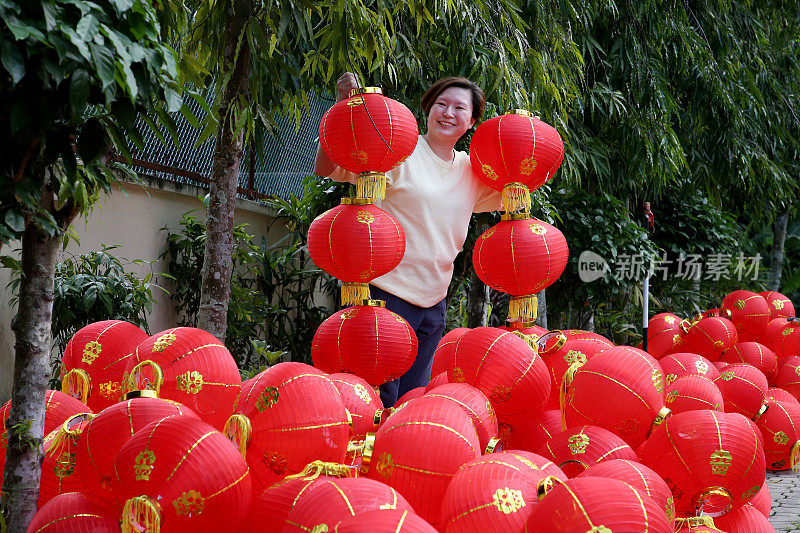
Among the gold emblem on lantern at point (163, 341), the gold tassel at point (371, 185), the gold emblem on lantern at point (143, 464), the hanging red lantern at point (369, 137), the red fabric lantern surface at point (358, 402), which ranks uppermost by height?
the hanging red lantern at point (369, 137)

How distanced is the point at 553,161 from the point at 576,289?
283cm

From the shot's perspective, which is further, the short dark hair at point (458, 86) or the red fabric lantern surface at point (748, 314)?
the red fabric lantern surface at point (748, 314)

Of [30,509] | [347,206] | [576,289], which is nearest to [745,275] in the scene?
[576,289]

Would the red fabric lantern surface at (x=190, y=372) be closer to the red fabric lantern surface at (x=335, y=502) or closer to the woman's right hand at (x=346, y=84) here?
the red fabric lantern surface at (x=335, y=502)

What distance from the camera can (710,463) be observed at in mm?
2186

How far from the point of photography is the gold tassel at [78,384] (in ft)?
7.86

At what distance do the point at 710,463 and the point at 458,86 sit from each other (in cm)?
178

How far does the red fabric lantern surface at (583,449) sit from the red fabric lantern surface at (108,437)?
1.06 meters

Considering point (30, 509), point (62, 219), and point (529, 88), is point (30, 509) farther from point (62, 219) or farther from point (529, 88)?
point (529, 88)

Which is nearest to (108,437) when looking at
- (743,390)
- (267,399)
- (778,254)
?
(267,399)

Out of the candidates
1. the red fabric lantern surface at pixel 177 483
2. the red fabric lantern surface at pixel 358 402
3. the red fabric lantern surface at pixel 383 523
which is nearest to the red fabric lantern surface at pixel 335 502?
the red fabric lantern surface at pixel 383 523

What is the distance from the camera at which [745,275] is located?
8.20m

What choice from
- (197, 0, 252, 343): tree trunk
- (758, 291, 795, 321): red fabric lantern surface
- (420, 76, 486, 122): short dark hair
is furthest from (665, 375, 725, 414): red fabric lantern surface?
(758, 291, 795, 321): red fabric lantern surface

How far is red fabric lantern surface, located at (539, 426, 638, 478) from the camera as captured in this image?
2.15m
